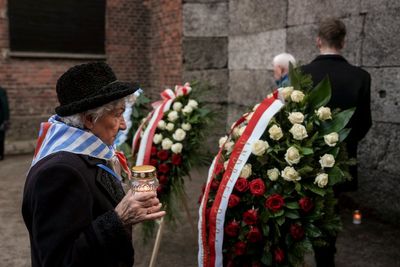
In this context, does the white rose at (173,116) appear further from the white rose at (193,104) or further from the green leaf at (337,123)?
the green leaf at (337,123)

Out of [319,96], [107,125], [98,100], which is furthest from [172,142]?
[98,100]

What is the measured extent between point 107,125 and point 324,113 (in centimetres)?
141

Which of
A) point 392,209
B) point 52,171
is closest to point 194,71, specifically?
point 392,209

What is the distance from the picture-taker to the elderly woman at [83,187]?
4.93 feet

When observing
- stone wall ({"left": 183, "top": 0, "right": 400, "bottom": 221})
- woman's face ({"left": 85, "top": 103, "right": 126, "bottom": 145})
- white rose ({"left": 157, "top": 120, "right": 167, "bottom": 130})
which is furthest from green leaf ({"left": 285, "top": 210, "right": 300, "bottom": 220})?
stone wall ({"left": 183, "top": 0, "right": 400, "bottom": 221})

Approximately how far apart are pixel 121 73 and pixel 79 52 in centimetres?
106

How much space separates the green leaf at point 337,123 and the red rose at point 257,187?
507 millimetres

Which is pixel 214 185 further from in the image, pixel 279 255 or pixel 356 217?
pixel 356 217

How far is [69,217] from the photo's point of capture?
4.93 feet

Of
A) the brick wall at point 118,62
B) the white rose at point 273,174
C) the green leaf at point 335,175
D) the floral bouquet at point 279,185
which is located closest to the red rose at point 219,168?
the floral bouquet at point 279,185

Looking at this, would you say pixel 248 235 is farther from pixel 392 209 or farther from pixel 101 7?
pixel 101 7

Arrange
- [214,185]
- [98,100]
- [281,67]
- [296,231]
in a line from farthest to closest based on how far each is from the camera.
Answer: [281,67]
[214,185]
[296,231]
[98,100]

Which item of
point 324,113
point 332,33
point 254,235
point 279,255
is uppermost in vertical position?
point 332,33

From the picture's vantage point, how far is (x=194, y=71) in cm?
747
